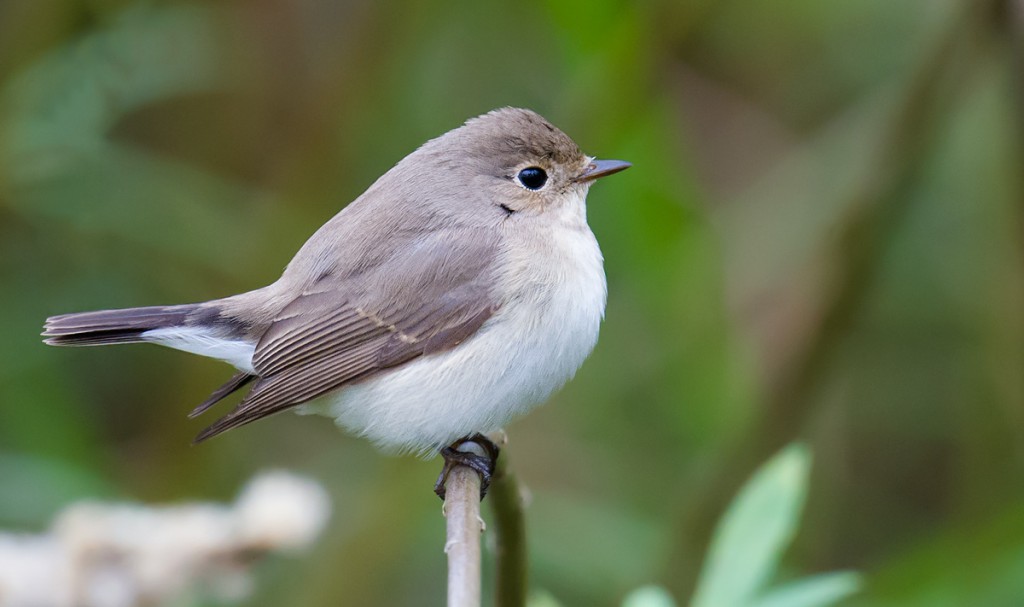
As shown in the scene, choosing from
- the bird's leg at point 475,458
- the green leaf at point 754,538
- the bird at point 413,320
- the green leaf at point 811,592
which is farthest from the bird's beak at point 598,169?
the green leaf at point 811,592

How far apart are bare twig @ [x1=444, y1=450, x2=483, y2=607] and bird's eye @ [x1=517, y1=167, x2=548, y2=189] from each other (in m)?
1.06

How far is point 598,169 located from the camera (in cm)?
344

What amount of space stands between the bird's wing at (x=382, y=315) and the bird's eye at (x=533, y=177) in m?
0.33

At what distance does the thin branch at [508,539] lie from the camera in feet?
7.80

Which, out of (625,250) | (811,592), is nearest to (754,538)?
(811,592)

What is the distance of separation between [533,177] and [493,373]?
0.72m

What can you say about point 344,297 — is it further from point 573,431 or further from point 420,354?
point 573,431

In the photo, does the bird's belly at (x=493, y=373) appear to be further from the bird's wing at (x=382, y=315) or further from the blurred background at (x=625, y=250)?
the blurred background at (x=625, y=250)

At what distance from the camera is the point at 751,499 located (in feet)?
9.02

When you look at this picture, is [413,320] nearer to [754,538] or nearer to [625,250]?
[754,538]

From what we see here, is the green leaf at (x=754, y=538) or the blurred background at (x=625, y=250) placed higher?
the blurred background at (x=625, y=250)

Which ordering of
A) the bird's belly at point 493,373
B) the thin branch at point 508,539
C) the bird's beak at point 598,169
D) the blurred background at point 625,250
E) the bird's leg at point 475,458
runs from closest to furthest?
the thin branch at point 508,539, the bird's leg at point 475,458, the bird's belly at point 493,373, the bird's beak at point 598,169, the blurred background at point 625,250

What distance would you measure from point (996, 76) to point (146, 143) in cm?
365

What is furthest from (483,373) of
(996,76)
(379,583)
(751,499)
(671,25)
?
(996,76)
